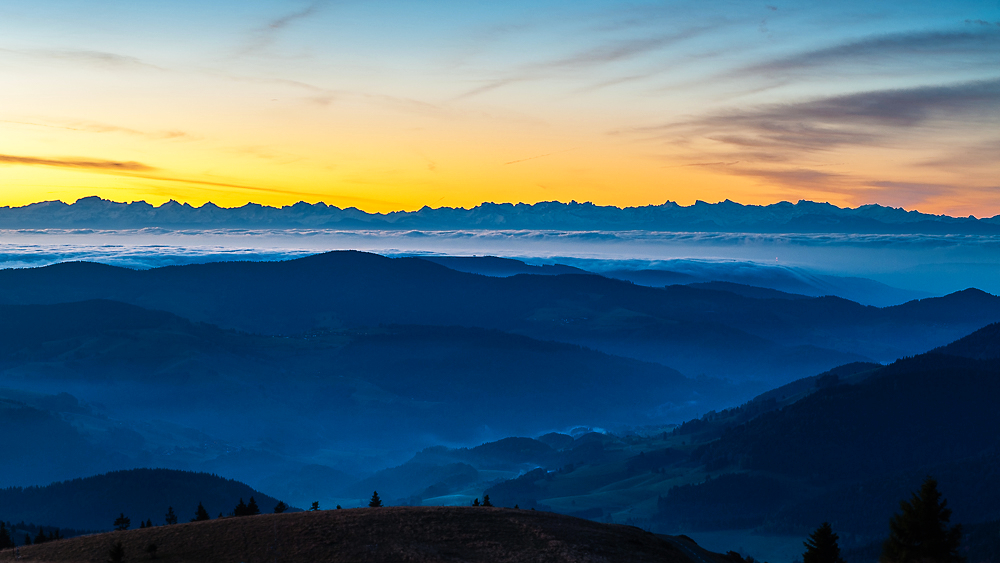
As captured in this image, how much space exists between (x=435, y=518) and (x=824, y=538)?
A: 3832cm

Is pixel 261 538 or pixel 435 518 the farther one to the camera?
pixel 435 518

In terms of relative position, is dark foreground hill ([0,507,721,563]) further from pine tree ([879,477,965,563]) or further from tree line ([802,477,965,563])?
pine tree ([879,477,965,563])

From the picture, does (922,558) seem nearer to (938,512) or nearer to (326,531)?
(938,512)

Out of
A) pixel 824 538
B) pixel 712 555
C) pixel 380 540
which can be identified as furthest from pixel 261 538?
pixel 824 538

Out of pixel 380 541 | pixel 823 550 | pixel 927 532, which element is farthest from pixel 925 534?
pixel 380 541

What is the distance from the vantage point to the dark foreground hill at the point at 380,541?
67125mm

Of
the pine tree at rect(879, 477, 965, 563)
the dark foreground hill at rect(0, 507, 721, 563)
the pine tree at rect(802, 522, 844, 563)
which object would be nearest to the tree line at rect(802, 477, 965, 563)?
the pine tree at rect(879, 477, 965, 563)

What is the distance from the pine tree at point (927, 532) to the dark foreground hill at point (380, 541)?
18194mm

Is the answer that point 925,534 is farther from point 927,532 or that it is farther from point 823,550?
point 823,550

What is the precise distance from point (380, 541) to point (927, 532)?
47.6 metres

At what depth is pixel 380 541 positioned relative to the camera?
6962 centimetres

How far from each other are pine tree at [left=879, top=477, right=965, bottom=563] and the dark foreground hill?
18.2 m

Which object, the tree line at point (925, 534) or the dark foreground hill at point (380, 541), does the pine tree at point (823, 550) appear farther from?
the dark foreground hill at point (380, 541)

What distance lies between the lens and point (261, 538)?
7112 centimetres
